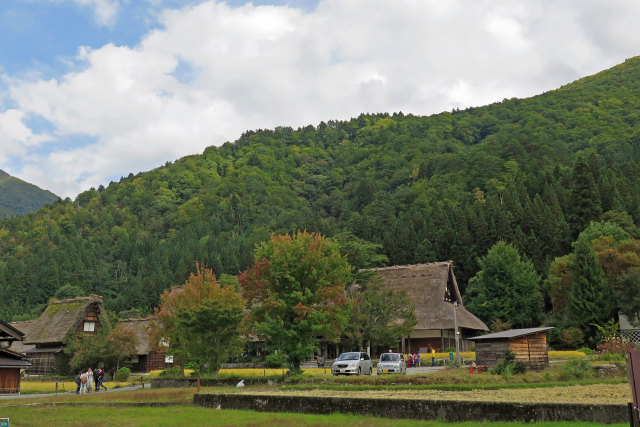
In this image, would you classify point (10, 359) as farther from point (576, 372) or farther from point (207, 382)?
point (576, 372)

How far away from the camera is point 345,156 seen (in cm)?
15800

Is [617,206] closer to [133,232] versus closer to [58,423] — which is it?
[58,423]

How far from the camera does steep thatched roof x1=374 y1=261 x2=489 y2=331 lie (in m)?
46.8

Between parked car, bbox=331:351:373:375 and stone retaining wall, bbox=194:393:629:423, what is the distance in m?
10.6

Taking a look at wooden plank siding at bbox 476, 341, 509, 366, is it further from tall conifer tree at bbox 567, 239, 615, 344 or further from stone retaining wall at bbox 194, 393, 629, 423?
tall conifer tree at bbox 567, 239, 615, 344

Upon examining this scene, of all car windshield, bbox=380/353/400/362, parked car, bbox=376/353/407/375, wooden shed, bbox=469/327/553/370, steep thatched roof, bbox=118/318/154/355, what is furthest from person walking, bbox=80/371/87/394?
wooden shed, bbox=469/327/553/370

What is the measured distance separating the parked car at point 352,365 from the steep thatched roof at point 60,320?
32.0 m

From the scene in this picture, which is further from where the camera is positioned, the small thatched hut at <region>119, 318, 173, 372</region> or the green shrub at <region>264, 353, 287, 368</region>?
the small thatched hut at <region>119, 318, 173, 372</region>

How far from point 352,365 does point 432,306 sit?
809 inches

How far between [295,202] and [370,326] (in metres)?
99.8

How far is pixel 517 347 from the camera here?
26.8 meters

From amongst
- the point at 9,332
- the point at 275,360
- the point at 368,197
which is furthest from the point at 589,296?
the point at 368,197

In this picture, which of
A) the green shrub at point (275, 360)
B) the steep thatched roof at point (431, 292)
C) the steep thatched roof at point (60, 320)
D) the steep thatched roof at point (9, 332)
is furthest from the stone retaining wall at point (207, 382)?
the steep thatched roof at point (60, 320)

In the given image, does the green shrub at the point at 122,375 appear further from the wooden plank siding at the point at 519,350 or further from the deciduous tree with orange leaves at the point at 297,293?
the wooden plank siding at the point at 519,350
